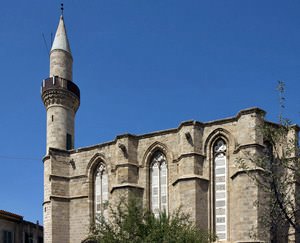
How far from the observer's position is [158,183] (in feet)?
78.1

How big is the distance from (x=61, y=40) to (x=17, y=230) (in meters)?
11.3

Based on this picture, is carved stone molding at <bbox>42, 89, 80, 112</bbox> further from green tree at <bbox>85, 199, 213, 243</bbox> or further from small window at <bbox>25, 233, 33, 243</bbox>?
green tree at <bbox>85, 199, 213, 243</bbox>

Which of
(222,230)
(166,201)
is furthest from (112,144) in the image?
(222,230)

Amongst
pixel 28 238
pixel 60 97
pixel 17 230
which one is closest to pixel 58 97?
pixel 60 97

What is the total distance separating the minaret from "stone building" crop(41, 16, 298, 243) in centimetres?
6

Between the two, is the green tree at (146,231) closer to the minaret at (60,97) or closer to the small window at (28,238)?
the minaret at (60,97)

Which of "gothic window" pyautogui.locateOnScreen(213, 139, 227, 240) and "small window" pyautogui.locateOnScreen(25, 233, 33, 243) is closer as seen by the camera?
"gothic window" pyautogui.locateOnScreen(213, 139, 227, 240)

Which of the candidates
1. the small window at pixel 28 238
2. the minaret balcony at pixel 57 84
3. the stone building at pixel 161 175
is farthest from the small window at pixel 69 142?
the small window at pixel 28 238

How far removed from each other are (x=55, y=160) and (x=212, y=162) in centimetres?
834

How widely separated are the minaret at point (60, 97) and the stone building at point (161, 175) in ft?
0.19

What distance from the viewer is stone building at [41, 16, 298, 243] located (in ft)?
69.0

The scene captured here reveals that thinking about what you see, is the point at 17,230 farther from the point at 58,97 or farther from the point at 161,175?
the point at 161,175

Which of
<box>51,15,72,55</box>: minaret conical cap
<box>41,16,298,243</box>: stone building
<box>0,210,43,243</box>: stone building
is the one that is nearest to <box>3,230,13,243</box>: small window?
<box>0,210,43,243</box>: stone building

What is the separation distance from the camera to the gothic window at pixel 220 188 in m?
21.8
